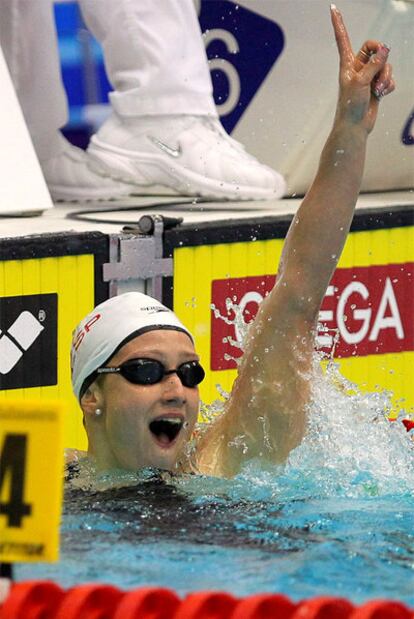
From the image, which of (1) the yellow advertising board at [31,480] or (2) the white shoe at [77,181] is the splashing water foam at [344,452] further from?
(2) the white shoe at [77,181]

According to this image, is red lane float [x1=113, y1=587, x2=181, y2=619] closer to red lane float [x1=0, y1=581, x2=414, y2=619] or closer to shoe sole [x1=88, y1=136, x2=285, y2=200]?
red lane float [x1=0, y1=581, x2=414, y2=619]

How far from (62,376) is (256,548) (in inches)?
54.5

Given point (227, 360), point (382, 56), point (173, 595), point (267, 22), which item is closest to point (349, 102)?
point (382, 56)

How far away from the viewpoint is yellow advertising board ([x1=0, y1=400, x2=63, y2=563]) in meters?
1.76

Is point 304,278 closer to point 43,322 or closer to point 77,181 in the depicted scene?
point 43,322

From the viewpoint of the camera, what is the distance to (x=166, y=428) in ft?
9.19

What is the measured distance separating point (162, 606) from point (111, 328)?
39.1 inches

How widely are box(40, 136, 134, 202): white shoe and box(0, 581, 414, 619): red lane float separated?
8.60 ft

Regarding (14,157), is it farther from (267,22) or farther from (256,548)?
(256,548)

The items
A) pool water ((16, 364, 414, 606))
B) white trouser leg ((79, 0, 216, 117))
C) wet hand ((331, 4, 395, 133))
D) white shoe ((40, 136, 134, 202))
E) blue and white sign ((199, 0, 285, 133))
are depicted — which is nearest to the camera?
pool water ((16, 364, 414, 606))

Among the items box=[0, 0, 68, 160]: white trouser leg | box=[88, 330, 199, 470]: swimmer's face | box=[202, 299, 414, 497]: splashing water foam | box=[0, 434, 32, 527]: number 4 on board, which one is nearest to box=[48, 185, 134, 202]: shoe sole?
box=[0, 0, 68, 160]: white trouser leg

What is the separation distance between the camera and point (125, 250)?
12.5ft

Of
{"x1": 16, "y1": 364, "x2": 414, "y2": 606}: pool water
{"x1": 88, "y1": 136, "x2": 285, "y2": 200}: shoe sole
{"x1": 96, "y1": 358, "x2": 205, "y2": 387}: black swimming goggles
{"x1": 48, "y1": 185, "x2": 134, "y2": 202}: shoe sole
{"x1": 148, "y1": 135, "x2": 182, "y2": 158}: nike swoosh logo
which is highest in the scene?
{"x1": 148, "y1": 135, "x2": 182, "y2": 158}: nike swoosh logo

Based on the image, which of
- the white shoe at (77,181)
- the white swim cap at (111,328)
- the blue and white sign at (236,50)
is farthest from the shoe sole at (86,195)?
the white swim cap at (111,328)
